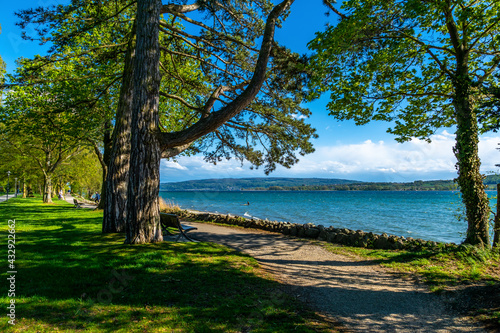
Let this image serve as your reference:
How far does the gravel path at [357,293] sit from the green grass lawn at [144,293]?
56 centimetres

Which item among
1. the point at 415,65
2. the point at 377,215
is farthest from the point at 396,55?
the point at 377,215

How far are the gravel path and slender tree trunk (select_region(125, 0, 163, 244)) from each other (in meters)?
3.09

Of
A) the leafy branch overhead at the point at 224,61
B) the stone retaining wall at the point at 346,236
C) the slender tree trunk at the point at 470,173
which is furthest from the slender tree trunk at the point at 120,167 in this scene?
the slender tree trunk at the point at 470,173

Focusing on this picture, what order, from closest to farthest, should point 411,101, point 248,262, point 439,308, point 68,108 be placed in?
point 439,308, point 248,262, point 411,101, point 68,108

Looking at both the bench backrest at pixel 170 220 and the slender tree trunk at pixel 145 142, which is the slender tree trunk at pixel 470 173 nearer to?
the slender tree trunk at pixel 145 142

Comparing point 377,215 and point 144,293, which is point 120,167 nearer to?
point 144,293

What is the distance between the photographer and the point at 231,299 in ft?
12.6

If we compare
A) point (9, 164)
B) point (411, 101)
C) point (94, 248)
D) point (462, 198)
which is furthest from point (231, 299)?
point (9, 164)

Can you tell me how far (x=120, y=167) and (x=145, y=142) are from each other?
Answer: 122 inches

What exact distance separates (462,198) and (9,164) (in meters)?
34.4

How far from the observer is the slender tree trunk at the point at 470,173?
22.2 feet

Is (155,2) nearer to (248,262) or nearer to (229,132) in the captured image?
(229,132)

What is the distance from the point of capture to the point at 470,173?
6.89m

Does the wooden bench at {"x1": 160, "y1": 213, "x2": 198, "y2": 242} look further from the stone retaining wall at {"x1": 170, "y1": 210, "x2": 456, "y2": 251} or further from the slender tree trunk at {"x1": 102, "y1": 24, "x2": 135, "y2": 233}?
the stone retaining wall at {"x1": 170, "y1": 210, "x2": 456, "y2": 251}
